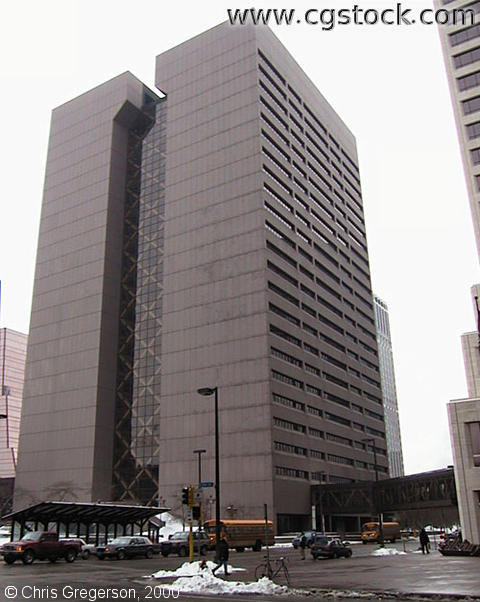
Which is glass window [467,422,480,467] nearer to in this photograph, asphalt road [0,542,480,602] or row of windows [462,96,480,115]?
asphalt road [0,542,480,602]

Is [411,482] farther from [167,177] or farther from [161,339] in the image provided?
[167,177]

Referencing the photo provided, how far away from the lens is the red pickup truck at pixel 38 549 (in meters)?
37.6

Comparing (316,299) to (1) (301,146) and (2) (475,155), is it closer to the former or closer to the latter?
(1) (301,146)

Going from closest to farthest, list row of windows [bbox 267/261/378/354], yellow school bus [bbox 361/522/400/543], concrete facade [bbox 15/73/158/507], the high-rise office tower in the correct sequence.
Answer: yellow school bus [bbox 361/522/400/543] → the high-rise office tower → row of windows [bbox 267/261/378/354] → concrete facade [bbox 15/73/158/507]

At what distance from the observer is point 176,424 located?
310 ft

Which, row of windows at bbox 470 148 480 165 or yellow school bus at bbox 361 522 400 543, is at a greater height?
row of windows at bbox 470 148 480 165

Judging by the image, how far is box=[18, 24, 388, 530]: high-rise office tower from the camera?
303ft

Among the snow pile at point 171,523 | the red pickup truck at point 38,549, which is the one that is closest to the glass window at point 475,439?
the red pickup truck at point 38,549

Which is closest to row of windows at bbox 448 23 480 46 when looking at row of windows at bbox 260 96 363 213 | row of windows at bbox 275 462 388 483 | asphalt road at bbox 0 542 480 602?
row of windows at bbox 260 96 363 213

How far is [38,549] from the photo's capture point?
38406 millimetres

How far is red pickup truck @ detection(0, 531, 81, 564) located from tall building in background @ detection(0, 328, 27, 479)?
5338 inches

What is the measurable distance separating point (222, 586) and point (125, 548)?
2354 cm

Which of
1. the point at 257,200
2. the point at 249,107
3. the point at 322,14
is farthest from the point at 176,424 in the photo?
the point at 322,14

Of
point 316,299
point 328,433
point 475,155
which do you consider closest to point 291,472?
point 328,433
